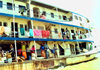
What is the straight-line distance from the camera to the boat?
40.3 feet

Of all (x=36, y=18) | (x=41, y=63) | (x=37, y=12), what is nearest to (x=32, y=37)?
(x=36, y=18)

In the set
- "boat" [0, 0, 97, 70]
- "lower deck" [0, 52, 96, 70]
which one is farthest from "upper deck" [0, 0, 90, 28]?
"lower deck" [0, 52, 96, 70]

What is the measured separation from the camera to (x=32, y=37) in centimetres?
1426

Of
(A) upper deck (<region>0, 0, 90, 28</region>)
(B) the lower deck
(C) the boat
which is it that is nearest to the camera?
(B) the lower deck

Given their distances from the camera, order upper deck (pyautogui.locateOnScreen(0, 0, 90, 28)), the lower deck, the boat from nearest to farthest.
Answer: the lower deck < the boat < upper deck (pyautogui.locateOnScreen(0, 0, 90, 28))

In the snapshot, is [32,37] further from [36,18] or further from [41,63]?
[41,63]

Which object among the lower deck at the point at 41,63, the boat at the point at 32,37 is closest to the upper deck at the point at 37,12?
the boat at the point at 32,37

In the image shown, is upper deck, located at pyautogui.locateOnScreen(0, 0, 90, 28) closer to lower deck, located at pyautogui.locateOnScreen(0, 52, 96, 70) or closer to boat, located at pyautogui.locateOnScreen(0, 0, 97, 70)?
boat, located at pyautogui.locateOnScreen(0, 0, 97, 70)

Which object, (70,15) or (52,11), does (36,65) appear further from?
(70,15)

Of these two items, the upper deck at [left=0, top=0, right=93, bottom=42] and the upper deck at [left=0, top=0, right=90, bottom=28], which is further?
the upper deck at [left=0, top=0, right=90, bottom=28]

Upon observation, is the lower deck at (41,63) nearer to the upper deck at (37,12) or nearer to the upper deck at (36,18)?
the upper deck at (36,18)

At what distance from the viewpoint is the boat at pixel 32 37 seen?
1229 cm

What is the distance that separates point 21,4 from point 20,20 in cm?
242

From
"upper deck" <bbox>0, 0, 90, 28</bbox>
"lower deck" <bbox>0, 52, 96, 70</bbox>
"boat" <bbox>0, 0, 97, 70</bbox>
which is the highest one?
"upper deck" <bbox>0, 0, 90, 28</bbox>
